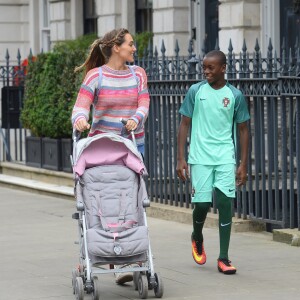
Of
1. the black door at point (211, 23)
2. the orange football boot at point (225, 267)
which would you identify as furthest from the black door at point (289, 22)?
the orange football boot at point (225, 267)

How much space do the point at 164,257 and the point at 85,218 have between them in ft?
6.91

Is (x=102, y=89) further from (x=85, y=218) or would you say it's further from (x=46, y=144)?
(x=46, y=144)

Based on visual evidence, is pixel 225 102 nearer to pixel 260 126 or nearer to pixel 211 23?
pixel 260 126

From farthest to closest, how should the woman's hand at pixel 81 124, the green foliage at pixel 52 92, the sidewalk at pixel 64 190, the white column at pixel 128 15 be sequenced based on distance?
the white column at pixel 128 15
the green foliage at pixel 52 92
the sidewalk at pixel 64 190
the woman's hand at pixel 81 124

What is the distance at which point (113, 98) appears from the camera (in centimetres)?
910

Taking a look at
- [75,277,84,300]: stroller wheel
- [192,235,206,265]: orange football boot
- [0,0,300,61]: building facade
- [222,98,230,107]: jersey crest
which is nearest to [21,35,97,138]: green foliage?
[0,0,300,61]: building facade

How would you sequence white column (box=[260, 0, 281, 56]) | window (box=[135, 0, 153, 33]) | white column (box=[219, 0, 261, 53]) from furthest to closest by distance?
window (box=[135, 0, 153, 33]), white column (box=[219, 0, 261, 53]), white column (box=[260, 0, 281, 56])

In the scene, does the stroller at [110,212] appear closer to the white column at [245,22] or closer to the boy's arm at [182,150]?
the boy's arm at [182,150]

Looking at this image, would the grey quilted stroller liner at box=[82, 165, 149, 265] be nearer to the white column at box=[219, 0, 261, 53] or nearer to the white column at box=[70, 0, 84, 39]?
the white column at box=[219, 0, 261, 53]

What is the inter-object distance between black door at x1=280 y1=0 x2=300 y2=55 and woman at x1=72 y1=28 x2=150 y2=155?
11769 millimetres

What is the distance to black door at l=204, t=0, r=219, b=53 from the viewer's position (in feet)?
75.7

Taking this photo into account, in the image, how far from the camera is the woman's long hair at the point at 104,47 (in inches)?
362

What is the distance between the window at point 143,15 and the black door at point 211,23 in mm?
2476

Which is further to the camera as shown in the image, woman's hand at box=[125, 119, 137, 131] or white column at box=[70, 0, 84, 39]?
white column at box=[70, 0, 84, 39]
